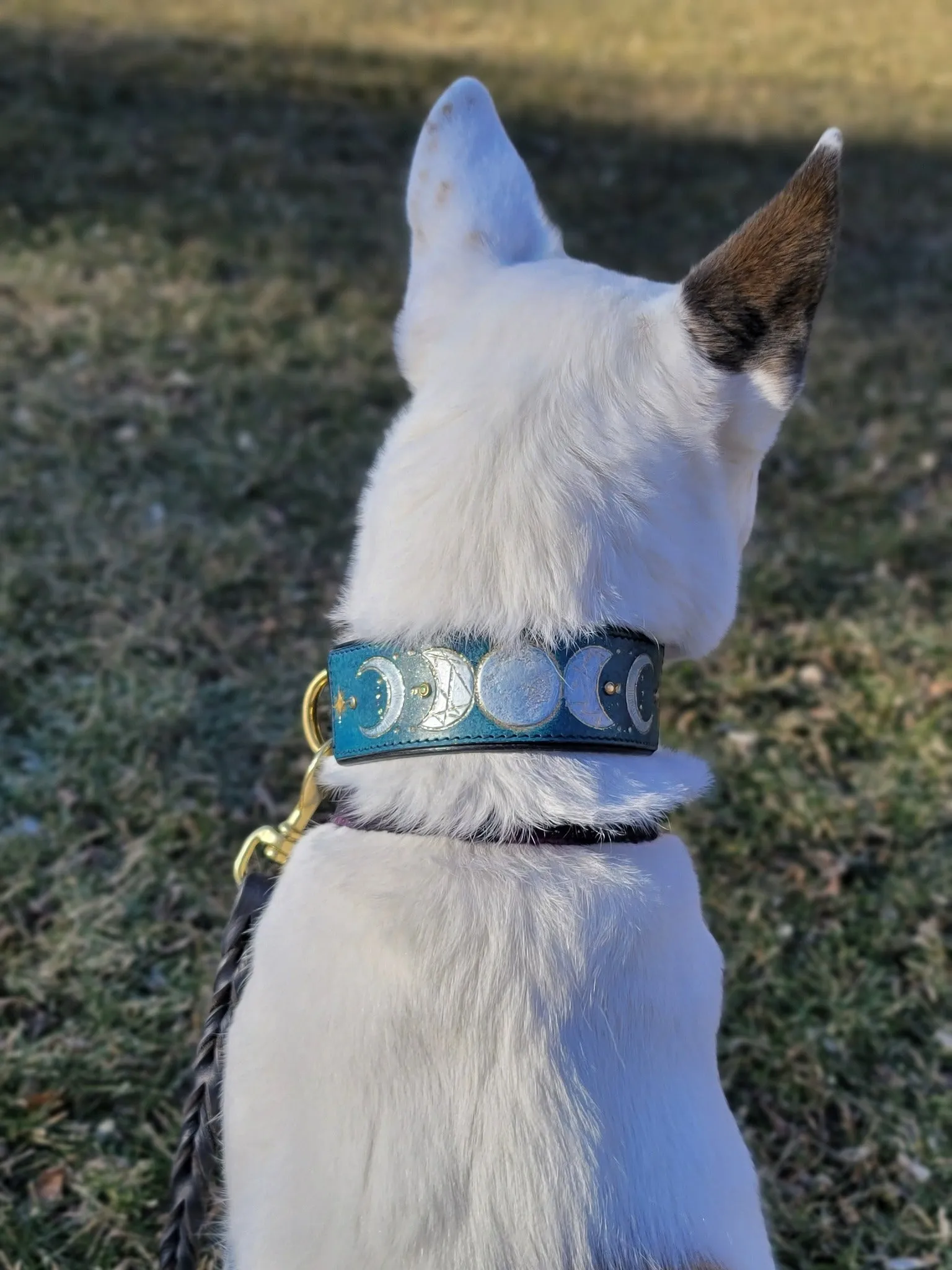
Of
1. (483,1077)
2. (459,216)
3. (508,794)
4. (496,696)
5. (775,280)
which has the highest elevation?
(459,216)

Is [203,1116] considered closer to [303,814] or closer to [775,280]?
[303,814]

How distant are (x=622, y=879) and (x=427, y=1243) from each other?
1.56 ft

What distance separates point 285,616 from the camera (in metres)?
3.65

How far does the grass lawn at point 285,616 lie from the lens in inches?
97.8

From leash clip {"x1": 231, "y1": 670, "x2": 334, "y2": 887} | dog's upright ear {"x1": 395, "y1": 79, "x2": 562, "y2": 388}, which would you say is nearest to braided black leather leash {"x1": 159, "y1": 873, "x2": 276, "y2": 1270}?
leash clip {"x1": 231, "y1": 670, "x2": 334, "y2": 887}

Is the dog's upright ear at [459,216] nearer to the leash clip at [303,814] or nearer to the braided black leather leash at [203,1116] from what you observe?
the leash clip at [303,814]

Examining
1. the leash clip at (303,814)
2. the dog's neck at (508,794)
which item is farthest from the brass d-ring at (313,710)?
the dog's neck at (508,794)

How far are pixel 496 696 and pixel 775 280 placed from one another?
0.65 metres

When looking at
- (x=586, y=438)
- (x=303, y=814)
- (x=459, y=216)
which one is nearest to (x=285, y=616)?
(x=303, y=814)

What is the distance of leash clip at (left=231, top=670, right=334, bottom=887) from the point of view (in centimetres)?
172

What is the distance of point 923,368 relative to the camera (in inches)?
212

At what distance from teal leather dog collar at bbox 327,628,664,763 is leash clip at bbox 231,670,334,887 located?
0.22 m

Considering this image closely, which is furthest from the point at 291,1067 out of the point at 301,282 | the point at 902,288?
the point at 902,288

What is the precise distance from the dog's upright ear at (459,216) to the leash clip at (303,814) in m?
0.56
